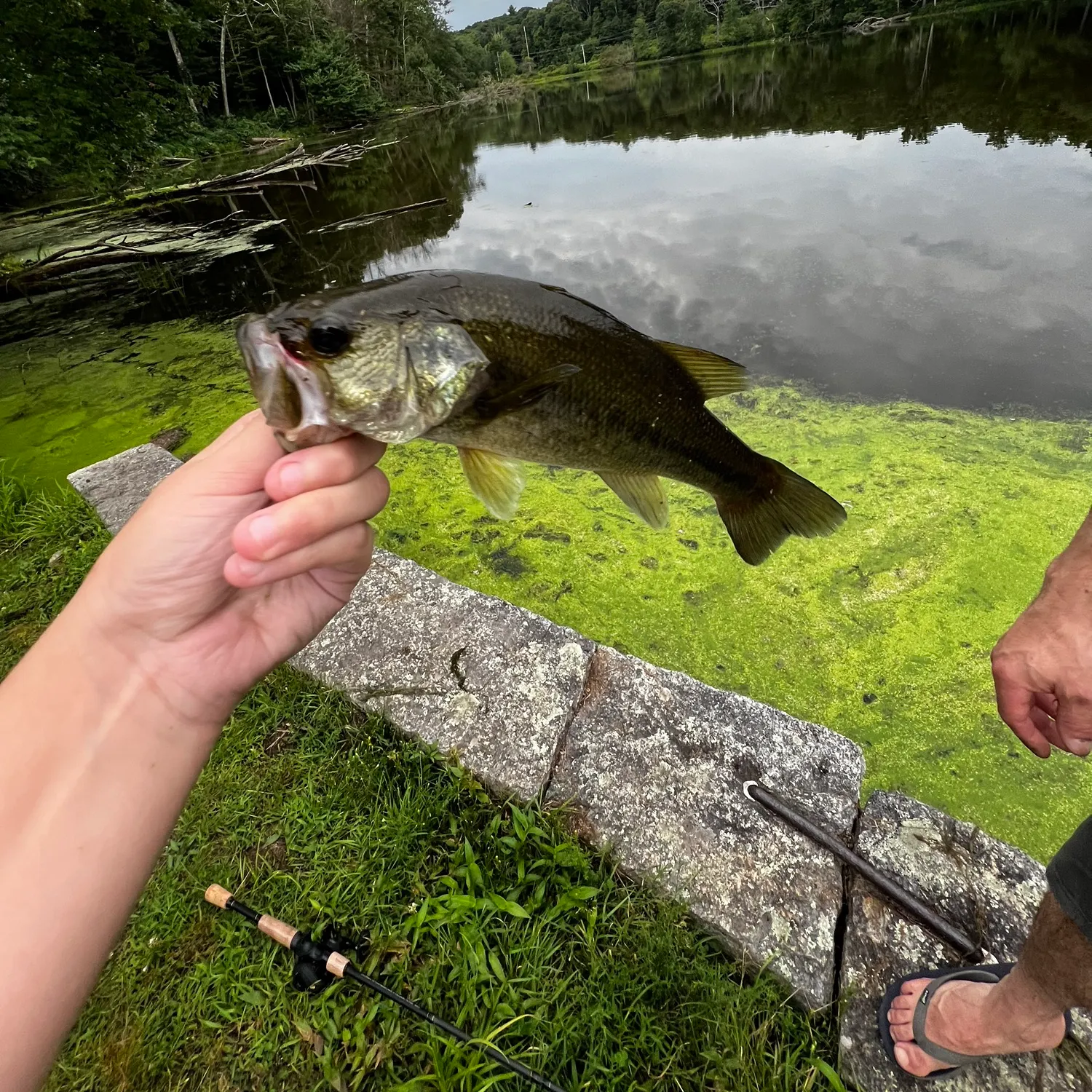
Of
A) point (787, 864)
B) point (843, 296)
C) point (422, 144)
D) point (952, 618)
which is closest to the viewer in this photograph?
point (787, 864)

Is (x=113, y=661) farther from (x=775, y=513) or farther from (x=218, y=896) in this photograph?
(x=775, y=513)

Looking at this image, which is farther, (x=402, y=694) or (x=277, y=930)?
(x=402, y=694)

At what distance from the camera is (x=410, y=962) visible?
1.82 meters

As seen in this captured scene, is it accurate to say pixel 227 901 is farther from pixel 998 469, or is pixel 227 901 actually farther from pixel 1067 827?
pixel 998 469

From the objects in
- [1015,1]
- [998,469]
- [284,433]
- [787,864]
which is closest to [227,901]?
[284,433]

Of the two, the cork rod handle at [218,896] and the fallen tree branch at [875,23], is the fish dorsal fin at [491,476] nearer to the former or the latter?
the cork rod handle at [218,896]

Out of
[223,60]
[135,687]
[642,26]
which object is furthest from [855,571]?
[642,26]

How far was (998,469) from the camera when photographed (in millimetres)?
4000

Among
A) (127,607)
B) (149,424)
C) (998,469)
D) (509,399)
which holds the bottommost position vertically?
(998,469)

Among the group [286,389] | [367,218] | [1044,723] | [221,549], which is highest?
[286,389]

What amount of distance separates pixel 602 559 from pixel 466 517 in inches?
39.4

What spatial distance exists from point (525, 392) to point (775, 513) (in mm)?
829

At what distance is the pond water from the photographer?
3000mm

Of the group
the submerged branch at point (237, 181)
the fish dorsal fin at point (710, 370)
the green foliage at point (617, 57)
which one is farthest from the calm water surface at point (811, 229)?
the green foliage at point (617, 57)
